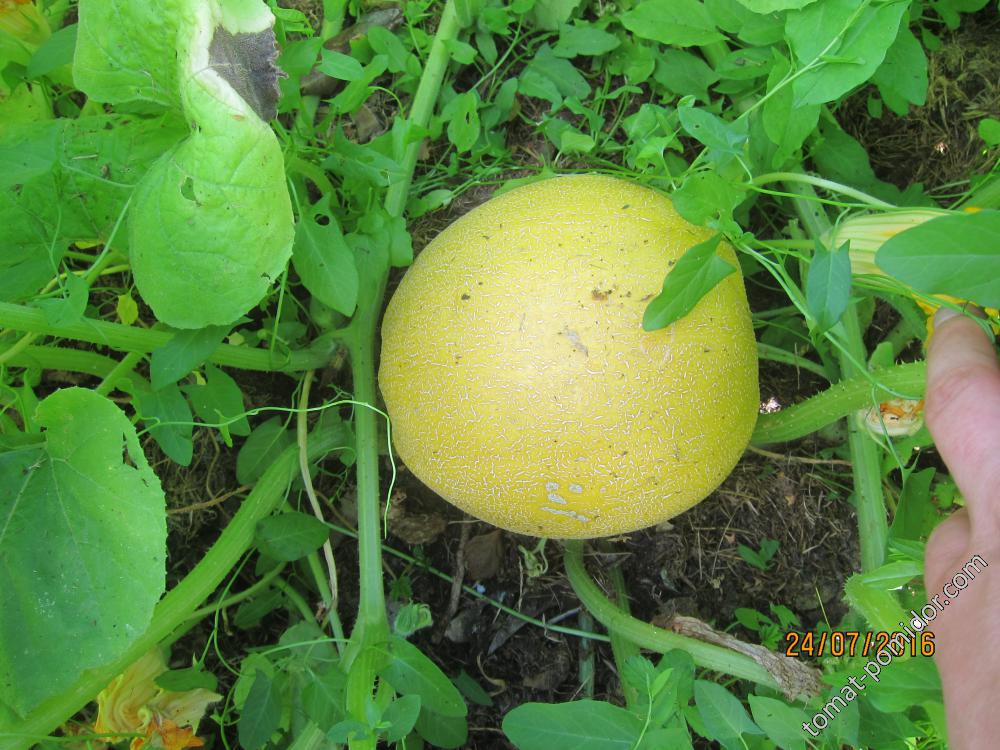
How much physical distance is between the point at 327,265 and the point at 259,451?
0.57m

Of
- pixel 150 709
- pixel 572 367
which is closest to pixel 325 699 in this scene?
pixel 150 709

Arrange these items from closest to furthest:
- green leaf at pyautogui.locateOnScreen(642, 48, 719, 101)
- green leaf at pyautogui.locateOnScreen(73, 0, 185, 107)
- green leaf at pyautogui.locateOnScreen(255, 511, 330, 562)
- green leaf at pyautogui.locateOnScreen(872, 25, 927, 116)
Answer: green leaf at pyautogui.locateOnScreen(73, 0, 185, 107) < green leaf at pyautogui.locateOnScreen(872, 25, 927, 116) < green leaf at pyautogui.locateOnScreen(255, 511, 330, 562) < green leaf at pyautogui.locateOnScreen(642, 48, 719, 101)

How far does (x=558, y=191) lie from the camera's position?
58.2 inches

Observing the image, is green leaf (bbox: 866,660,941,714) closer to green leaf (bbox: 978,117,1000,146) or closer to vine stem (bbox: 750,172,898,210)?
vine stem (bbox: 750,172,898,210)

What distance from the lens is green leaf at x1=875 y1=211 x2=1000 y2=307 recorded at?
97 centimetres

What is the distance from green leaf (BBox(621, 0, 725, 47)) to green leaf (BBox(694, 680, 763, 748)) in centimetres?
114

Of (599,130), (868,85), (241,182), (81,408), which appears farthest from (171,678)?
(868,85)

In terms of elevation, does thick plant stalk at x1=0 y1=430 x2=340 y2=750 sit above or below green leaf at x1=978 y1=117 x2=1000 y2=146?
below

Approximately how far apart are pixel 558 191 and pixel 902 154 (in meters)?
0.95

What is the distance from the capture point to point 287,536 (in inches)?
62.6

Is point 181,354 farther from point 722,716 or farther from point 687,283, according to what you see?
point 722,716

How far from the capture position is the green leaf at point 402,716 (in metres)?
1.21

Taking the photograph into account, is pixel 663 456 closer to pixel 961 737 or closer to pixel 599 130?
pixel 961 737
